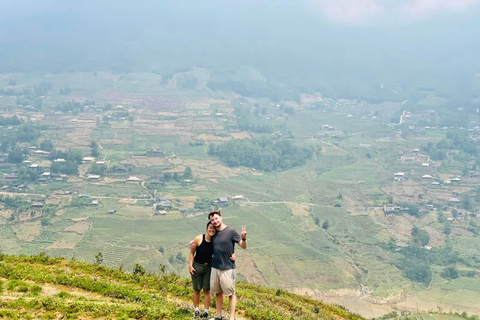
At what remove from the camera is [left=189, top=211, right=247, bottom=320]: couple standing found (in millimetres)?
4984

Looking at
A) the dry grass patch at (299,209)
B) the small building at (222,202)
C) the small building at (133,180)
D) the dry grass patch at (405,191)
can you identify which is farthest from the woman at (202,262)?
the dry grass patch at (405,191)

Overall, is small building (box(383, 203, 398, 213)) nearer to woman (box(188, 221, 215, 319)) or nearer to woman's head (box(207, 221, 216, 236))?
woman (box(188, 221, 215, 319))

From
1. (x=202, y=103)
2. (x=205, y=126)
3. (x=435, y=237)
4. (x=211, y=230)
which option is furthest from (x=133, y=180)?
(x=202, y=103)

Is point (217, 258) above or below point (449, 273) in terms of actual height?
above

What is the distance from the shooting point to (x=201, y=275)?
17.3ft

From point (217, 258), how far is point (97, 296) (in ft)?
8.24

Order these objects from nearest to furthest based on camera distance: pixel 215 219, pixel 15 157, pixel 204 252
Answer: pixel 215 219 < pixel 204 252 < pixel 15 157

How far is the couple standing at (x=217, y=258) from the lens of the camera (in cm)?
498

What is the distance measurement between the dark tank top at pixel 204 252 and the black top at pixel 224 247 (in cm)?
13

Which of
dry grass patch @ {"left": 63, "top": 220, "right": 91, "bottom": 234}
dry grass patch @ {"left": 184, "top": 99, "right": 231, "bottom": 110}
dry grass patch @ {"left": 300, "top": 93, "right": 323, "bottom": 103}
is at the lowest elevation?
dry grass patch @ {"left": 63, "top": 220, "right": 91, "bottom": 234}

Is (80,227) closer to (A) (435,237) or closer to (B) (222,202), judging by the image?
(B) (222,202)

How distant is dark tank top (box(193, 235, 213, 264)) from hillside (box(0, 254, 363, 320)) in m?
0.85

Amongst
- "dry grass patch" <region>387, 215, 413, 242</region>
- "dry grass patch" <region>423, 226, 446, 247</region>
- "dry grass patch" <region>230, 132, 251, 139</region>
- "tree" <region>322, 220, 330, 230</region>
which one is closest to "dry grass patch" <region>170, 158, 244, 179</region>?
"dry grass patch" <region>230, 132, 251, 139</region>

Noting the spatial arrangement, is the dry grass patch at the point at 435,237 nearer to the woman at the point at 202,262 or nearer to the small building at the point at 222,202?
the small building at the point at 222,202
